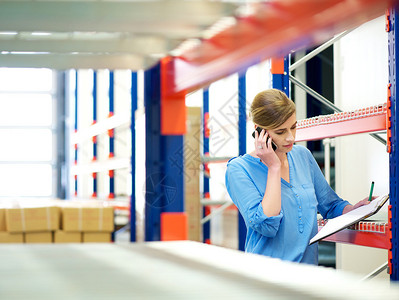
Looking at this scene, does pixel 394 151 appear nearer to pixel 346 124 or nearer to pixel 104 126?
pixel 346 124

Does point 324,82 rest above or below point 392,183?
above

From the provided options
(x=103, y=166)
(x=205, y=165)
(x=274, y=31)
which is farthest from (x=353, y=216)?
(x=103, y=166)

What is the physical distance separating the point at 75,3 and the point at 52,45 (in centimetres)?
40

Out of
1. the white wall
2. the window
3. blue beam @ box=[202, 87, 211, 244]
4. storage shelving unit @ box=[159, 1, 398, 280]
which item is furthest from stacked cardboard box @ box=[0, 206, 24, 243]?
the window

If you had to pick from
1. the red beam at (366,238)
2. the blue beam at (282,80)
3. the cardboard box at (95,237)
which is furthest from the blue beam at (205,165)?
the red beam at (366,238)

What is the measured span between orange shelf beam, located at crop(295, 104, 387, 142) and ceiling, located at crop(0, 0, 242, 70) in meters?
1.68

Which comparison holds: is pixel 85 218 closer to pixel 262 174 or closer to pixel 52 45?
pixel 262 174

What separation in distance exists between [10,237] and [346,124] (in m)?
4.35

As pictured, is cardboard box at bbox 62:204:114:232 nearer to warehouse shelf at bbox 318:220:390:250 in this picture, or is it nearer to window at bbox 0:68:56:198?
warehouse shelf at bbox 318:220:390:250

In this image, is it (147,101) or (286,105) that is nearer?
(147,101)

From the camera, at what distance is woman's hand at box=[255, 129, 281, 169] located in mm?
2400

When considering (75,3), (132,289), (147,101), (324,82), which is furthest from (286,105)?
(324,82)

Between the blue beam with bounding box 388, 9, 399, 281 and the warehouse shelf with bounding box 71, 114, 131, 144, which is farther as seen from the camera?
the warehouse shelf with bounding box 71, 114, 131, 144

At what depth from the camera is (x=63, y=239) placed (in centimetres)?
662
